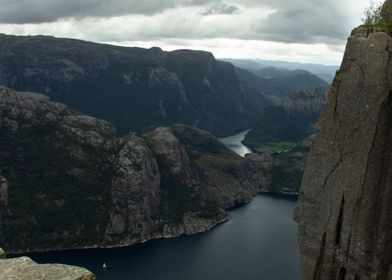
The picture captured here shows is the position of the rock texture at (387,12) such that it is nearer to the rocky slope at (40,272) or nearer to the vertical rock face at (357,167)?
the vertical rock face at (357,167)

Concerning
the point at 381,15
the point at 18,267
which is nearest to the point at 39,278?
the point at 18,267

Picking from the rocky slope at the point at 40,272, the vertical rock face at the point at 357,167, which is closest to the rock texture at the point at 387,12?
the vertical rock face at the point at 357,167

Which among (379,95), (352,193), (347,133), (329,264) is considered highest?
(379,95)

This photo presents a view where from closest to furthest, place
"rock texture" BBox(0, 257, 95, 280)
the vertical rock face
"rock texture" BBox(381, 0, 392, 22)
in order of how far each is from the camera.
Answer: "rock texture" BBox(0, 257, 95, 280) → the vertical rock face → "rock texture" BBox(381, 0, 392, 22)

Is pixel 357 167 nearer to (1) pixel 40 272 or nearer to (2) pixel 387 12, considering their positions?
(2) pixel 387 12

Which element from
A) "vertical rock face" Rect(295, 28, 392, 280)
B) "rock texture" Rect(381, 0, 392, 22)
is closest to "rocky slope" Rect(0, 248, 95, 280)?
"vertical rock face" Rect(295, 28, 392, 280)

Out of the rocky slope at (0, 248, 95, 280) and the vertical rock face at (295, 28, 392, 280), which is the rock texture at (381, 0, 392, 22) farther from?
the rocky slope at (0, 248, 95, 280)

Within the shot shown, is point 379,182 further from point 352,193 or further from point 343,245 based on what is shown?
point 343,245
